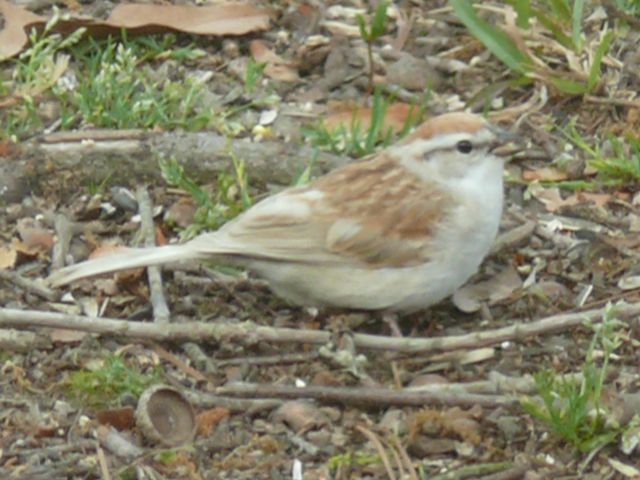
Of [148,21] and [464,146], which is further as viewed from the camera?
[148,21]

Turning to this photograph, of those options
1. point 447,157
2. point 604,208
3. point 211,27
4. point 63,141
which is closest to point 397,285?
point 447,157

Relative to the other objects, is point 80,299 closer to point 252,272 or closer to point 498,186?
point 252,272

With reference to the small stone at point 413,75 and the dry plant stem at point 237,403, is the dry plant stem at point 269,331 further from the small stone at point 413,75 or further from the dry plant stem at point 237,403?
the small stone at point 413,75

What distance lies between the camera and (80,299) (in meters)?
6.25

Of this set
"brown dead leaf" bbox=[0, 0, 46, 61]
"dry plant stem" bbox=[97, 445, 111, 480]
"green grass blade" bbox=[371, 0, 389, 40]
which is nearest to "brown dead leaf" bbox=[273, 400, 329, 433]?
"dry plant stem" bbox=[97, 445, 111, 480]

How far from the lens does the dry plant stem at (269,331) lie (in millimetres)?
5684

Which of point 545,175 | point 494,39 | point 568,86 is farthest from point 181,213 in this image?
point 568,86

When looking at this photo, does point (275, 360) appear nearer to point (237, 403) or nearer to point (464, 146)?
point (237, 403)

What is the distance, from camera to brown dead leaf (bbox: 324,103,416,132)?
708 centimetres

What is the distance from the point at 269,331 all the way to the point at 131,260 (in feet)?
1.78

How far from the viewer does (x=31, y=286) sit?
20.4 ft

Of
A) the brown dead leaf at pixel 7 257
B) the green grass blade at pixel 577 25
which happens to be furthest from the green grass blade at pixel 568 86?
→ the brown dead leaf at pixel 7 257

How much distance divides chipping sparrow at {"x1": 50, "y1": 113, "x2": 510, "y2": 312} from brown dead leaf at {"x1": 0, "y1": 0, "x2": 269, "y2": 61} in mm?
1725

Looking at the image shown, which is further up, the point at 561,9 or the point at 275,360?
the point at 561,9
